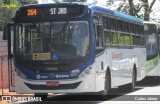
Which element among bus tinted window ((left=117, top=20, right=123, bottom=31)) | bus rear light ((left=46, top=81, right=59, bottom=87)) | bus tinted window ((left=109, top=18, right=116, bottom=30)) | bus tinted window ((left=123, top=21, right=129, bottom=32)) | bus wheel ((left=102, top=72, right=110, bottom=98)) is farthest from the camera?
bus tinted window ((left=123, top=21, right=129, bottom=32))

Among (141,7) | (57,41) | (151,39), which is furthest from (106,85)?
(141,7)

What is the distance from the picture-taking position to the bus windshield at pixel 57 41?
1518cm

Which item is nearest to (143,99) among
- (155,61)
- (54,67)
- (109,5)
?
(54,67)

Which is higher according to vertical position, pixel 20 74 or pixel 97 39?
pixel 97 39

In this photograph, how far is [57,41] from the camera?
15.3 meters

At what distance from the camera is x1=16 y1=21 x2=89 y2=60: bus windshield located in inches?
598

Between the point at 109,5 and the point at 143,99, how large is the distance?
2334 cm

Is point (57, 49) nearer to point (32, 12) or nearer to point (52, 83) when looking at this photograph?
point (52, 83)

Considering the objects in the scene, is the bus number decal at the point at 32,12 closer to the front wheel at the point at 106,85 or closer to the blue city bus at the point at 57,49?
the blue city bus at the point at 57,49

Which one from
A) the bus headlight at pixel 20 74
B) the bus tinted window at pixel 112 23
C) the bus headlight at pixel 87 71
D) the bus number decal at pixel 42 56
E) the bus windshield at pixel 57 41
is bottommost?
the bus headlight at pixel 20 74

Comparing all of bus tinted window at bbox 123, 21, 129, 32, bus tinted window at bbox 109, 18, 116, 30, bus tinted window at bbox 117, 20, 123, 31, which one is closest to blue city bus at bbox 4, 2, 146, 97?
bus tinted window at bbox 109, 18, 116, 30

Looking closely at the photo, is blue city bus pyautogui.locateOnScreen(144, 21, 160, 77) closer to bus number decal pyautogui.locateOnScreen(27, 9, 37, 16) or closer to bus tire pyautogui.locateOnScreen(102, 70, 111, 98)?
bus tire pyautogui.locateOnScreen(102, 70, 111, 98)

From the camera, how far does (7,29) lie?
15.8 meters

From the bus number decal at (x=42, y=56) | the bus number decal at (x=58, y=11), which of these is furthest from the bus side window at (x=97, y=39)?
the bus number decal at (x=42, y=56)
